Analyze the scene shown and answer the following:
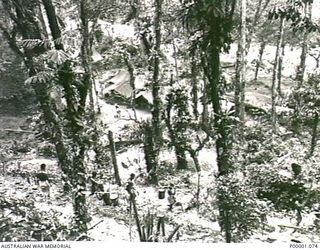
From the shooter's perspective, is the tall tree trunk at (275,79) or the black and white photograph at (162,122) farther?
the tall tree trunk at (275,79)

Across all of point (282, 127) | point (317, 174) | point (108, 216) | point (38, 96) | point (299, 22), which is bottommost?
point (108, 216)

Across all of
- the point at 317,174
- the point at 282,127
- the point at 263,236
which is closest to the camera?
the point at 263,236

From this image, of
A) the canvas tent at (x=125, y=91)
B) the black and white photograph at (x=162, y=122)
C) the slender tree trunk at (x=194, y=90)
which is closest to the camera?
the black and white photograph at (x=162, y=122)

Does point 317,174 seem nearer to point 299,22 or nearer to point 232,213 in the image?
point 232,213

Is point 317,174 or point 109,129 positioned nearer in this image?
point 317,174

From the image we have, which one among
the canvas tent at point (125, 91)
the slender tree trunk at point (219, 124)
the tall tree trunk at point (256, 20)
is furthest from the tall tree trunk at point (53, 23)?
the tall tree trunk at point (256, 20)

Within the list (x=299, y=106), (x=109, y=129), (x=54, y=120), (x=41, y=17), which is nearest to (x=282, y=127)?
(x=299, y=106)

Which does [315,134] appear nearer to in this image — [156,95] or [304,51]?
[304,51]

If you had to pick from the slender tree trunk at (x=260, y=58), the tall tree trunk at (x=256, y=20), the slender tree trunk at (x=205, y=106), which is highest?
the tall tree trunk at (x=256, y=20)

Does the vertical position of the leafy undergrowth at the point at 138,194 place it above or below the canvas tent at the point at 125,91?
below

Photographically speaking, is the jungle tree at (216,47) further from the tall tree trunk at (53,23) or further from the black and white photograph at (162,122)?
the tall tree trunk at (53,23)

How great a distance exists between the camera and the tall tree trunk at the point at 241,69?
3271 mm

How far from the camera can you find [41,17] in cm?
349

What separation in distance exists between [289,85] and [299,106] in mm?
184
